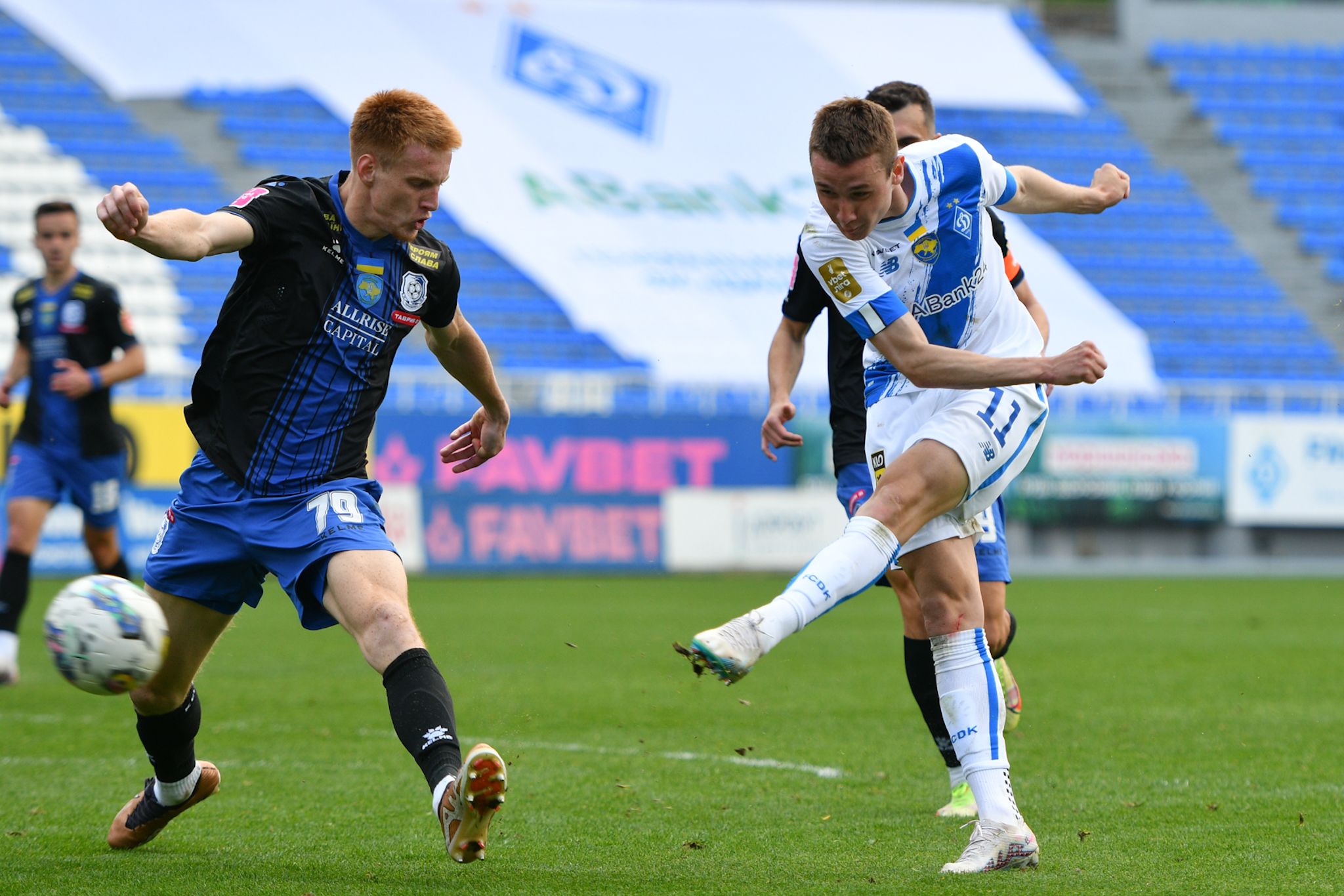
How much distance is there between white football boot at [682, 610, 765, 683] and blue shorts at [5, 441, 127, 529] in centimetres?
581

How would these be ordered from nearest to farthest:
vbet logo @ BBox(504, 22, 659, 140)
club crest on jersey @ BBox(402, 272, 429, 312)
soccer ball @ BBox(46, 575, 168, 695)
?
soccer ball @ BBox(46, 575, 168, 695)
club crest on jersey @ BBox(402, 272, 429, 312)
vbet logo @ BBox(504, 22, 659, 140)

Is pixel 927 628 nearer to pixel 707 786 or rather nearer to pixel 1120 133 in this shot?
pixel 707 786

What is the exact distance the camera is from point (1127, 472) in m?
20.1

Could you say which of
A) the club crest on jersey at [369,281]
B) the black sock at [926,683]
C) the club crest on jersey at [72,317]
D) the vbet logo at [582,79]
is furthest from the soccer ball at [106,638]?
the vbet logo at [582,79]

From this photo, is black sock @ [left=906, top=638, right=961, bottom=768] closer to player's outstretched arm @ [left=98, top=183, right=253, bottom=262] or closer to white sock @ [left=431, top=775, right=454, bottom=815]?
white sock @ [left=431, top=775, right=454, bottom=815]

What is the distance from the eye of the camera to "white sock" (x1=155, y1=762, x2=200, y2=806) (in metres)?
4.43

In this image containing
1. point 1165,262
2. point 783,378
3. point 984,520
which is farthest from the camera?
point 1165,262

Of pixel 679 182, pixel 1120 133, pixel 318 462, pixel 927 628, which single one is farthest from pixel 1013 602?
pixel 1120 133

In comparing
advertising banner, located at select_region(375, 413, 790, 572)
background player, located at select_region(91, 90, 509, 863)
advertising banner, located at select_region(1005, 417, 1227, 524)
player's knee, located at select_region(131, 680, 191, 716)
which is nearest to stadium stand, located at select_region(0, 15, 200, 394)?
advertising banner, located at select_region(375, 413, 790, 572)

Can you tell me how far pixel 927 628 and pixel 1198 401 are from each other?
59.2 feet

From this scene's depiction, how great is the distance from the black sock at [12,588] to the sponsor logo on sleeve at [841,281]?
18.1 feet

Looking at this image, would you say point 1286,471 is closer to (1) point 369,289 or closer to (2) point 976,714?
(2) point 976,714

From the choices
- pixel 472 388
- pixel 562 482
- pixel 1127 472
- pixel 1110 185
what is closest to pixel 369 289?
pixel 472 388

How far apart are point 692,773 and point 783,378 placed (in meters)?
1.62
